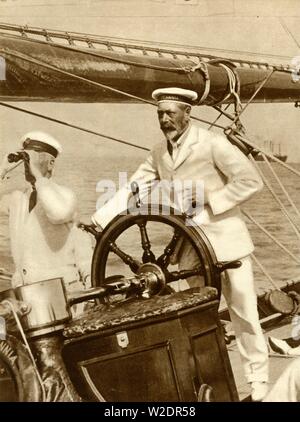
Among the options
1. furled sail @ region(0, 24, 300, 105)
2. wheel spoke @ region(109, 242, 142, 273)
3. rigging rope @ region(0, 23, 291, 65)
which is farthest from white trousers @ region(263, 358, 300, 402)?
rigging rope @ region(0, 23, 291, 65)

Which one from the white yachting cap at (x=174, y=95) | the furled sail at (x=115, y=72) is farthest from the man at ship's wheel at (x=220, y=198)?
the furled sail at (x=115, y=72)

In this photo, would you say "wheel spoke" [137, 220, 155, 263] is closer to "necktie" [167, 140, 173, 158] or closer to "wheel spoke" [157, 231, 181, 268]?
"wheel spoke" [157, 231, 181, 268]

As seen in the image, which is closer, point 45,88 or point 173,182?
point 45,88

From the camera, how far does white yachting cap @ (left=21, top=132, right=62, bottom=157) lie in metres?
2.62

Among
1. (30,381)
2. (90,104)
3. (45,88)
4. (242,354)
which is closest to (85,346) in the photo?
(30,381)

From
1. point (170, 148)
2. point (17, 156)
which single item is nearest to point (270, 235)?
point (170, 148)

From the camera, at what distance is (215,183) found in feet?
8.29

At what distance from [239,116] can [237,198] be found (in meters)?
0.48

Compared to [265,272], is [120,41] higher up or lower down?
higher up

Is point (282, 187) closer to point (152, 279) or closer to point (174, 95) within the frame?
point (174, 95)

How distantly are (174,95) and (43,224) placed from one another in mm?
628

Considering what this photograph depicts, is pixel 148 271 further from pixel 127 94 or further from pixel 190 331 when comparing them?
pixel 127 94

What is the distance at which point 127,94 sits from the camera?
2.57 m

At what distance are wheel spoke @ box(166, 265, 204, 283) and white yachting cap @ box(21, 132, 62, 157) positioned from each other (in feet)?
2.09
